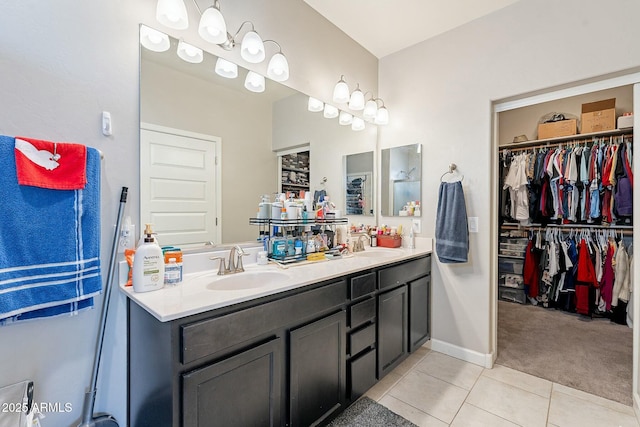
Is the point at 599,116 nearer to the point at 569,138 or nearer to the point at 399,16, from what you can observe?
the point at 569,138

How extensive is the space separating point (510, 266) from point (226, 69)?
157 inches

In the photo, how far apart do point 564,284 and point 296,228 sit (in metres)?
3.36

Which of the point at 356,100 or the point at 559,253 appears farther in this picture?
the point at 559,253

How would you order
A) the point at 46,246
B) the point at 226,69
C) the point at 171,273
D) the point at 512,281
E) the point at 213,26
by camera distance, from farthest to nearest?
the point at 512,281
the point at 226,69
the point at 213,26
the point at 171,273
the point at 46,246

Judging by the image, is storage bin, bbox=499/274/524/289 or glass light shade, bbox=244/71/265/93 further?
storage bin, bbox=499/274/524/289

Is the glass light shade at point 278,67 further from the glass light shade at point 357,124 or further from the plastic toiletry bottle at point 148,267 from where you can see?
the plastic toiletry bottle at point 148,267

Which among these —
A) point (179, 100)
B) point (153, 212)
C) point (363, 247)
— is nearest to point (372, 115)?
point (363, 247)

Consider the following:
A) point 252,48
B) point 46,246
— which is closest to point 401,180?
point 252,48

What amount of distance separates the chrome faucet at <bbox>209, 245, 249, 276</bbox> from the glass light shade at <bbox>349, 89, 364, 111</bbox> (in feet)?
5.18

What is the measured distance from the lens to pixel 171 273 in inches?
53.8

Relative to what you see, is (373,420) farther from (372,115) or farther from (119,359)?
(372,115)

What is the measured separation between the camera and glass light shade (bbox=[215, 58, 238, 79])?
168 centimetres

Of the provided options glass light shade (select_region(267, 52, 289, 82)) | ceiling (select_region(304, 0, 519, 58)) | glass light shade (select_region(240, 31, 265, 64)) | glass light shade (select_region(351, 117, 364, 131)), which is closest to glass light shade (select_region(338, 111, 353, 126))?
glass light shade (select_region(351, 117, 364, 131))

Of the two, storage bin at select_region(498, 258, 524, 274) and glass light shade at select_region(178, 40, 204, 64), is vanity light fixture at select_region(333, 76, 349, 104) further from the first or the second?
storage bin at select_region(498, 258, 524, 274)
